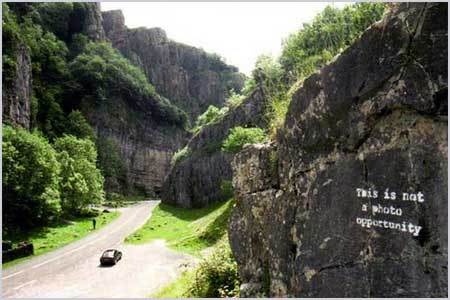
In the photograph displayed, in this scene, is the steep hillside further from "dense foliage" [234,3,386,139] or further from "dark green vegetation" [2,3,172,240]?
"dense foliage" [234,3,386,139]

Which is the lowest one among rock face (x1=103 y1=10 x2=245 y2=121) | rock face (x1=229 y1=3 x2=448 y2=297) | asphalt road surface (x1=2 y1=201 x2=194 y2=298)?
asphalt road surface (x1=2 y1=201 x2=194 y2=298)

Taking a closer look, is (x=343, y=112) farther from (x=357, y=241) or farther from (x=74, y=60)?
(x=74, y=60)

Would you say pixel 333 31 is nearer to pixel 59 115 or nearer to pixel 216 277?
pixel 216 277

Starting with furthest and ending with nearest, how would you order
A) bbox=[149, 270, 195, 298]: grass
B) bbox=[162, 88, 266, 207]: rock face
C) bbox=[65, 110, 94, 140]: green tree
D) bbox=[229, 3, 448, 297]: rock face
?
bbox=[65, 110, 94, 140]: green tree < bbox=[162, 88, 266, 207]: rock face < bbox=[149, 270, 195, 298]: grass < bbox=[229, 3, 448, 297]: rock face

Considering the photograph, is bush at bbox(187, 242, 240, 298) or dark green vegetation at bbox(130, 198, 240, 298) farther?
dark green vegetation at bbox(130, 198, 240, 298)

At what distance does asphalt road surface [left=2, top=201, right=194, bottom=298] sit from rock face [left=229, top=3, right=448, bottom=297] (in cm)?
1175

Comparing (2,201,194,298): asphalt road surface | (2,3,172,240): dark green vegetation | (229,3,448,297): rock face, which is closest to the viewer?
(229,3,448,297): rock face

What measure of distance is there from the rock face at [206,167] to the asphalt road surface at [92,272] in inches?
825

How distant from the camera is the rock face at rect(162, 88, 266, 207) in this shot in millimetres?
57219

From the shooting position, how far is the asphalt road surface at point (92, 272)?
78.8ft

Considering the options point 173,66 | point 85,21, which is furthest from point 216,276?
point 173,66

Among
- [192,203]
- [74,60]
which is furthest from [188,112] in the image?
[192,203]

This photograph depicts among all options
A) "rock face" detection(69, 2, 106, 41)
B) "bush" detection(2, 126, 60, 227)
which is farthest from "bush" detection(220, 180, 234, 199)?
"rock face" detection(69, 2, 106, 41)

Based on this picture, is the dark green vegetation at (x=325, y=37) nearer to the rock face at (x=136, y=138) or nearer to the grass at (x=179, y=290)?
the grass at (x=179, y=290)
